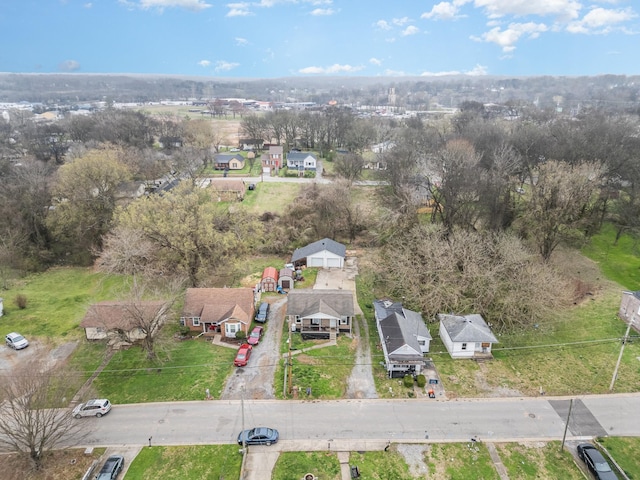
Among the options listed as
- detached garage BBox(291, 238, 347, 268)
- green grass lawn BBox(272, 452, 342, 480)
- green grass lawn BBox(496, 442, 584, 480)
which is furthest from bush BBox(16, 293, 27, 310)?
green grass lawn BBox(496, 442, 584, 480)

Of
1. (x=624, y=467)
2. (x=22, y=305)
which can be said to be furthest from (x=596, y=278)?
(x=22, y=305)

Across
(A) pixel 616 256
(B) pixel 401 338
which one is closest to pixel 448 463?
(B) pixel 401 338

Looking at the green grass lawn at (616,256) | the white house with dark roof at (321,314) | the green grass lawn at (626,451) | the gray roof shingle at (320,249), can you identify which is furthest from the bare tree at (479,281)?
the green grass lawn at (626,451)

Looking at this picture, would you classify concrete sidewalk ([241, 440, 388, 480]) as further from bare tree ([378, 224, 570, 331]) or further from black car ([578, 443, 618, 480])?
bare tree ([378, 224, 570, 331])

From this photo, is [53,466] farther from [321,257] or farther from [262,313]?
[321,257]

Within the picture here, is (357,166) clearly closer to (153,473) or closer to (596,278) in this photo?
(596,278)
